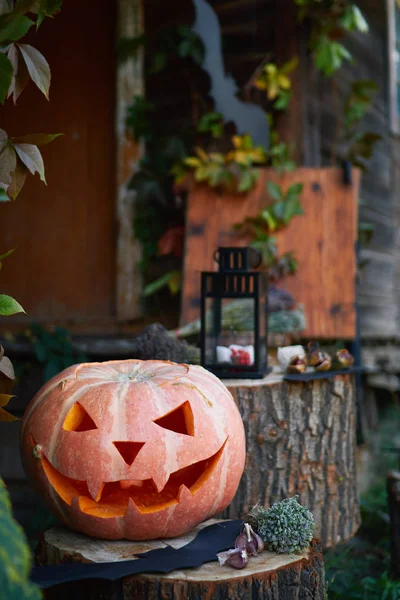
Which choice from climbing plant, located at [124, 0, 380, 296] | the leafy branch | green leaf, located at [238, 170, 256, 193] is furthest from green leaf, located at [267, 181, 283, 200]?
the leafy branch

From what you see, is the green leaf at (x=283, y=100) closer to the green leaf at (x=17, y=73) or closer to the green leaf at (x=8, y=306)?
the green leaf at (x=17, y=73)

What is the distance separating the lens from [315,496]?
271 centimetres

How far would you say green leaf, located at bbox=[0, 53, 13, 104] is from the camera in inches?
62.8

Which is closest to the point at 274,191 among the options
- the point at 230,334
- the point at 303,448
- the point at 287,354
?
the point at 230,334

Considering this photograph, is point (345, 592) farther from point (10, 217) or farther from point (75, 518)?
point (10, 217)

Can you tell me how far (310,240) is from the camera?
4305 millimetres

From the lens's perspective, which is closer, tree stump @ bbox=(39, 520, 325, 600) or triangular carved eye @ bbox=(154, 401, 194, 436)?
tree stump @ bbox=(39, 520, 325, 600)

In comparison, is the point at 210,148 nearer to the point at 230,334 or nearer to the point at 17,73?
the point at 230,334

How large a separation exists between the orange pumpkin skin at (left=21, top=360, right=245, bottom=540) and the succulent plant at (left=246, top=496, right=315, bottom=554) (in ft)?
0.58

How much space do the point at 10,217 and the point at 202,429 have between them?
3355 millimetres

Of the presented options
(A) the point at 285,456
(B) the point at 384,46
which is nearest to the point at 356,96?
(B) the point at 384,46

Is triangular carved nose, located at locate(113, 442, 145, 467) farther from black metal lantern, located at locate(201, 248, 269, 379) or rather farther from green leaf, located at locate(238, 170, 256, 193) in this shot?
green leaf, located at locate(238, 170, 256, 193)

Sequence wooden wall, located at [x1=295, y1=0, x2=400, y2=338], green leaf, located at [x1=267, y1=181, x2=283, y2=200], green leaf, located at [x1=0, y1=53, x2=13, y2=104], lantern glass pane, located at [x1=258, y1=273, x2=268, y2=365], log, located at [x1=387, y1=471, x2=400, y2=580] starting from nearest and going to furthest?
1. green leaf, located at [x1=0, y1=53, x2=13, y2=104]
2. lantern glass pane, located at [x1=258, y1=273, x2=268, y2=365]
3. log, located at [x1=387, y1=471, x2=400, y2=580]
4. green leaf, located at [x1=267, y1=181, x2=283, y2=200]
5. wooden wall, located at [x1=295, y1=0, x2=400, y2=338]

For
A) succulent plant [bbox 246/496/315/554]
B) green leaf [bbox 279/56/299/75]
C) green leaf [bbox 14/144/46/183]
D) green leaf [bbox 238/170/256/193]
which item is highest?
green leaf [bbox 279/56/299/75]
